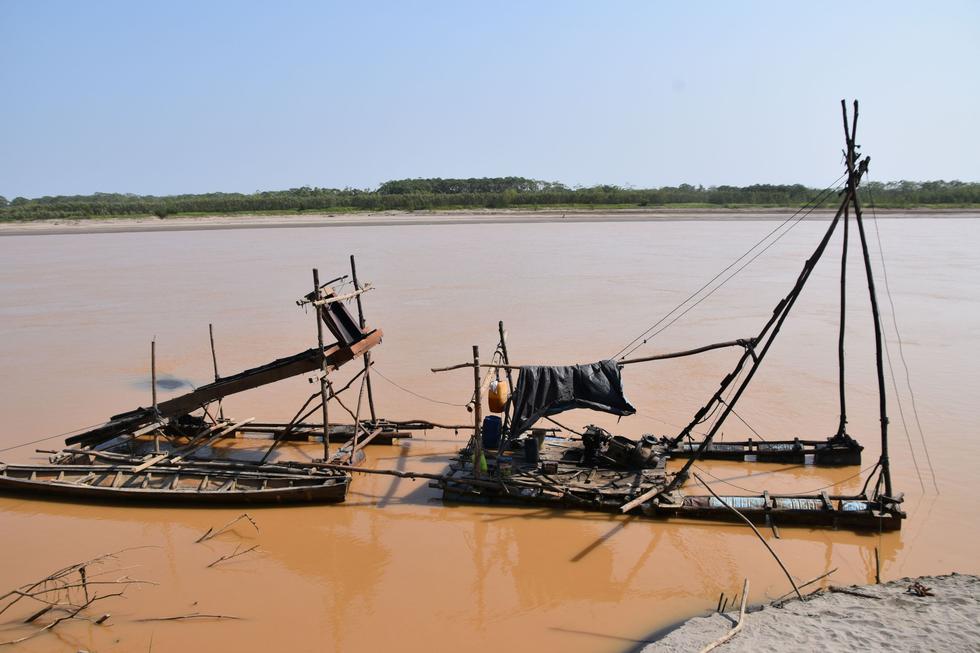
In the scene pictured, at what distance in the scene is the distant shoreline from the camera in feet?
162

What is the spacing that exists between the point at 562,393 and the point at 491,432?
1142 millimetres

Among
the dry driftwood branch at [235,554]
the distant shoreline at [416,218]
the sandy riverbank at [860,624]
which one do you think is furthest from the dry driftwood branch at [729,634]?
the distant shoreline at [416,218]

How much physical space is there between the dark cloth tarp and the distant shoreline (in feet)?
135

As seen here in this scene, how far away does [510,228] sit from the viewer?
46.1m

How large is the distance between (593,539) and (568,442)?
6.33ft

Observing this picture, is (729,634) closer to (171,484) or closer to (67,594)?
(67,594)

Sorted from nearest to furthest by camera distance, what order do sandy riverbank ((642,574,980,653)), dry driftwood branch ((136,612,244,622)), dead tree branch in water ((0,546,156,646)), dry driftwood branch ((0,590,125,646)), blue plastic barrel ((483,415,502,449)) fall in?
sandy riverbank ((642,574,980,653)) < dry driftwood branch ((0,590,125,646)) < dead tree branch in water ((0,546,156,646)) < dry driftwood branch ((136,612,244,622)) < blue plastic barrel ((483,415,502,449))

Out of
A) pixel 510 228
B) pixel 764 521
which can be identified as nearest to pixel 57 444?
pixel 764 521

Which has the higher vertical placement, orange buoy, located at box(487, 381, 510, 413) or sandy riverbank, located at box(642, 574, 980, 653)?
orange buoy, located at box(487, 381, 510, 413)

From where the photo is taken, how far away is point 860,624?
19.1 feet

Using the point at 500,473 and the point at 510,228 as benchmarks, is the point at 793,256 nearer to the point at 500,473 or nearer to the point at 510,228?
the point at 510,228

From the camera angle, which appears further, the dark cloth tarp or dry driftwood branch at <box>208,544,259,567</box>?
the dark cloth tarp

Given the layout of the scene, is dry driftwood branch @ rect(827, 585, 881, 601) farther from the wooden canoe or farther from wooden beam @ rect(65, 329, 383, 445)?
wooden beam @ rect(65, 329, 383, 445)

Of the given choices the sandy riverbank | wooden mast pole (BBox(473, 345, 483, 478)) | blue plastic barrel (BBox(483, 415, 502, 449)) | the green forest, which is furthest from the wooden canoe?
the green forest
